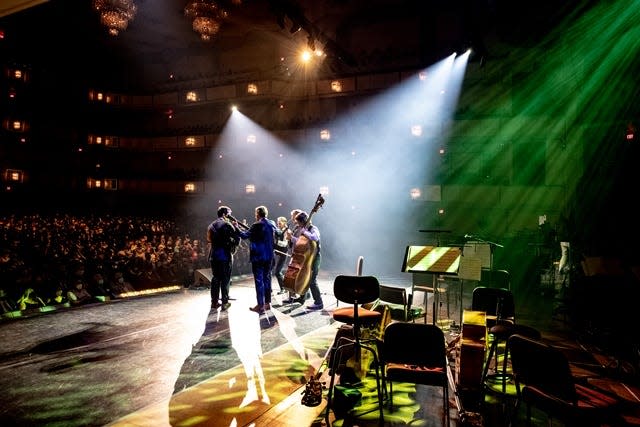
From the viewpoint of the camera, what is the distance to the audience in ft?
23.0

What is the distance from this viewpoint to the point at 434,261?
4.49 m

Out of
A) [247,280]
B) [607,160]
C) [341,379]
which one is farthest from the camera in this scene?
[247,280]

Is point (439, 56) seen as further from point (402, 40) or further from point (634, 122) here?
point (634, 122)

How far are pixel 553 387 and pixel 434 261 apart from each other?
7.05 ft

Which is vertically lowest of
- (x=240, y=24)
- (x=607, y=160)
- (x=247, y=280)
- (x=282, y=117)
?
(x=247, y=280)

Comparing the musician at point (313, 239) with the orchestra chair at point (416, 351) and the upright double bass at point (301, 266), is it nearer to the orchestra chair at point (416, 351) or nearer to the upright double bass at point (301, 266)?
the upright double bass at point (301, 266)

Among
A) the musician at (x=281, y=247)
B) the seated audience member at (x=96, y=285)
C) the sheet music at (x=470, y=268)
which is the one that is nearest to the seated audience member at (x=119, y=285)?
the seated audience member at (x=96, y=285)

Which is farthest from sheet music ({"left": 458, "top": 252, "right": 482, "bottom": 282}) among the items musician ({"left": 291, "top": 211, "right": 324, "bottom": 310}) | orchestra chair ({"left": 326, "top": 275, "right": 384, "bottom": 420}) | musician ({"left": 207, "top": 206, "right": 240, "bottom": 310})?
musician ({"left": 207, "top": 206, "right": 240, "bottom": 310})

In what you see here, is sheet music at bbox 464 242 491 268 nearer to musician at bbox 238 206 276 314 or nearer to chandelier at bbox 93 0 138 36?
musician at bbox 238 206 276 314

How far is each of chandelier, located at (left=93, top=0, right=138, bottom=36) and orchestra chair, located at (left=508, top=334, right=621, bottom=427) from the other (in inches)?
335

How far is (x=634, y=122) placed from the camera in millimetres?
8938

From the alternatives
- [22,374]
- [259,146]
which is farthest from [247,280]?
[259,146]

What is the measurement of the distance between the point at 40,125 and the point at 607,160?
81.9 feet

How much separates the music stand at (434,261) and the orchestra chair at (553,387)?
1.76 metres
